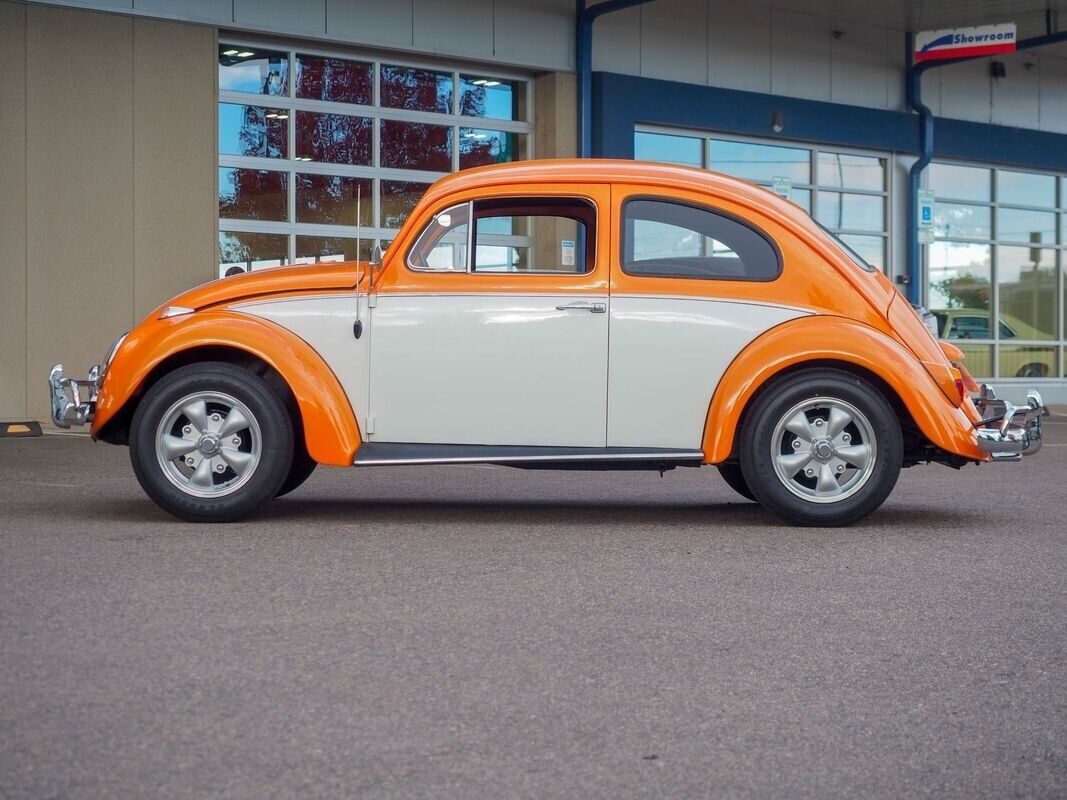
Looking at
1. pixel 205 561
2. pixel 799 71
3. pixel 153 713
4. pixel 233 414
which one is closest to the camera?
pixel 153 713

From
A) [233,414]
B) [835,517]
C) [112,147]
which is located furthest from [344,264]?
[112,147]

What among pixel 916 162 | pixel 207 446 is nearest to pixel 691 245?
pixel 207 446

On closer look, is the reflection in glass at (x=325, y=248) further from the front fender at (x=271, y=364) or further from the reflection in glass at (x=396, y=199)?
the front fender at (x=271, y=364)

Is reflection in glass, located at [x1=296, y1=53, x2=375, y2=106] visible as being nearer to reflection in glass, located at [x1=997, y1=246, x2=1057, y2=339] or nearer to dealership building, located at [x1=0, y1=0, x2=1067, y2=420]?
dealership building, located at [x1=0, y1=0, x2=1067, y2=420]

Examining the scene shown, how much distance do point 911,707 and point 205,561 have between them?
10.1 ft

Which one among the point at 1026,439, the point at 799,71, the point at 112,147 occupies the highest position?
the point at 799,71

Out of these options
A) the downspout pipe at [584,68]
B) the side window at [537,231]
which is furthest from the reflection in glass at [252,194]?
the side window at [537,231]

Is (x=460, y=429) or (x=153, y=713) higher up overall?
(x=460, y=429)

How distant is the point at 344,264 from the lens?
7.56 meters

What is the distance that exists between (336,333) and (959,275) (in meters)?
17.5

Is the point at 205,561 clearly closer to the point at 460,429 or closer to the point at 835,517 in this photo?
the point at 460,429

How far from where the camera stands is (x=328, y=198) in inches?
657

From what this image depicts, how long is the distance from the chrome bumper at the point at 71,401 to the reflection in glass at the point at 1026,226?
18842mm

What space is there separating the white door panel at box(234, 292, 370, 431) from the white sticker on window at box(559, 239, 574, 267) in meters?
1.01
